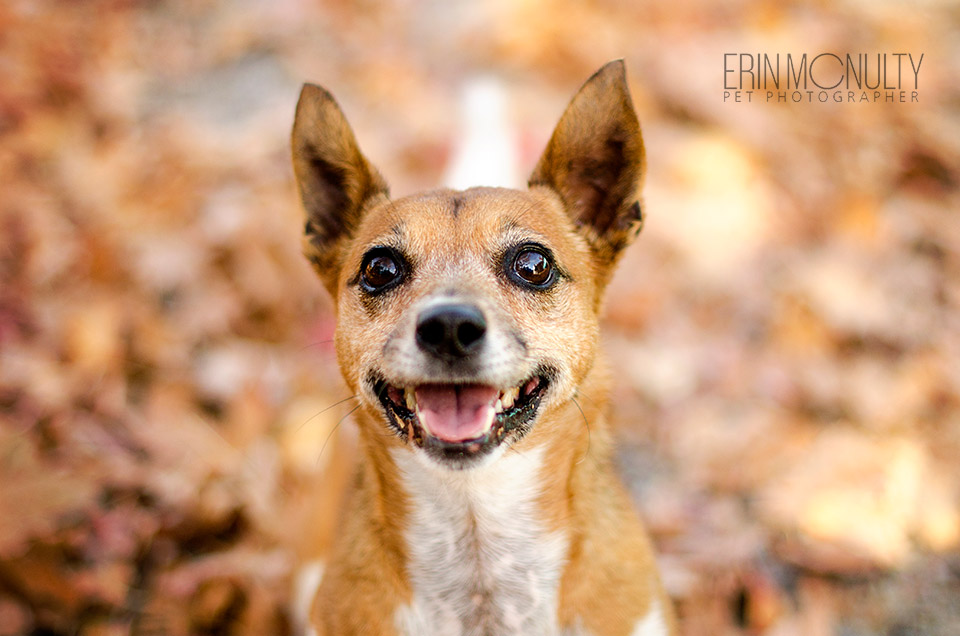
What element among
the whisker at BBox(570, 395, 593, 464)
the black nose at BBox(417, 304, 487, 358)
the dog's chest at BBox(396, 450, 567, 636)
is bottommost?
the dog's chest at BBox(396, 450, 567, 636)

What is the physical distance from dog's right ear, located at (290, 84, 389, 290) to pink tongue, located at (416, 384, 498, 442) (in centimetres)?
79

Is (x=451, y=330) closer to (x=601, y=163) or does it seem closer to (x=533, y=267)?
(x=533, y=267)

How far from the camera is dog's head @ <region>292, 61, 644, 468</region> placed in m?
1.89

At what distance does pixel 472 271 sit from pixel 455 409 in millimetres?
436

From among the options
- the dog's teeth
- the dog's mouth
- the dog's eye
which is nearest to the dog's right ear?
the dog's eye

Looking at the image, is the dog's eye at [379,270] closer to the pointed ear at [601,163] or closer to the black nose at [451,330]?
the black nose at [451,330]

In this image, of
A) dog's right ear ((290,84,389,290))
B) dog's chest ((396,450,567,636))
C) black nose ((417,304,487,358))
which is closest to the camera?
black nose ((417,304,487,358))

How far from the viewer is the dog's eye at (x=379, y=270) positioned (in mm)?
2209

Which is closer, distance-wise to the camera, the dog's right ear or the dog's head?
the dog's head

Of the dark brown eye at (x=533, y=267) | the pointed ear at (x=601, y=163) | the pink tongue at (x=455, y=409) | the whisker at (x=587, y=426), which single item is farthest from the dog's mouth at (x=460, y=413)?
the pointed ear at (x=601, y=163)

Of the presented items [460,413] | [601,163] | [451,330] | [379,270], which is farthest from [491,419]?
[601,163]

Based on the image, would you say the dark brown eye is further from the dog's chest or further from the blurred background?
the blurred background

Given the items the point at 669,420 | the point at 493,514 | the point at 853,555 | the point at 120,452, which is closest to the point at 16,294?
the point at 120,452

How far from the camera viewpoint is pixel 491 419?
1.93 meters
